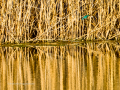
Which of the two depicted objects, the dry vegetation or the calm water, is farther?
the dry vegetation

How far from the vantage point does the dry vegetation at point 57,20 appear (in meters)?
6.21

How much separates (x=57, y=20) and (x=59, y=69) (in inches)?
119

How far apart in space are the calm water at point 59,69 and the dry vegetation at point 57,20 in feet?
2.30

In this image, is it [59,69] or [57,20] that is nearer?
[59,69]

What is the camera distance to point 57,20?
671 cm

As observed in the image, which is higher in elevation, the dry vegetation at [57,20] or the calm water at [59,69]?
the dry vegetation at [57,20]

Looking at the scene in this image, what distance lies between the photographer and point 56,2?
6578mm

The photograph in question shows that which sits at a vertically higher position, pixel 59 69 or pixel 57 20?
pixel 57 20

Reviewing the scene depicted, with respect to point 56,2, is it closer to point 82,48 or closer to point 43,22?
point 43,22

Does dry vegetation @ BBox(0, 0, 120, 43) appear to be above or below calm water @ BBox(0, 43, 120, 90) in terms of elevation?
above

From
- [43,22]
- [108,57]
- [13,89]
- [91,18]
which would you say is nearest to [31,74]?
[13,89]

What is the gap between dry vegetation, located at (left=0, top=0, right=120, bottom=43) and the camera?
6.21 meters

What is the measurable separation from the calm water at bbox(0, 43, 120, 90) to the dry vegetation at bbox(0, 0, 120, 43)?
70cm

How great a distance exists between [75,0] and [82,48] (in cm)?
125
